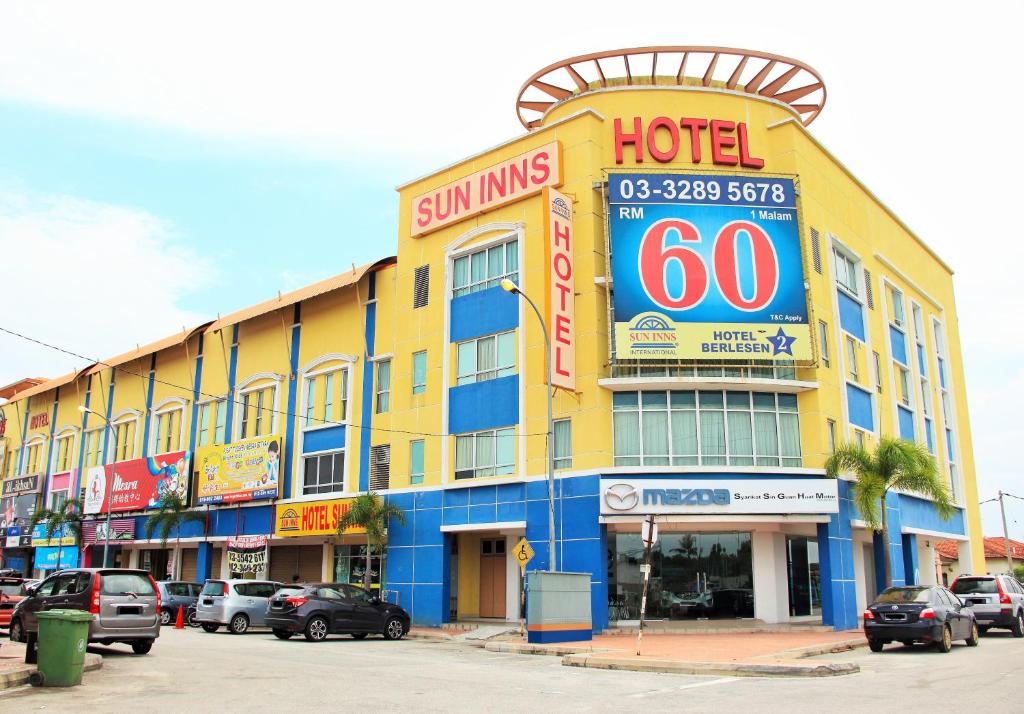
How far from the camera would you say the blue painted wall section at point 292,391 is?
39.8 meters

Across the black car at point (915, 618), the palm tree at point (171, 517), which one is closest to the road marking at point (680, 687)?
the black car at point (915, 618)

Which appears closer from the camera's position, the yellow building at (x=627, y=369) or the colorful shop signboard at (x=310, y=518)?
the yellow building at (x=627, y=369)

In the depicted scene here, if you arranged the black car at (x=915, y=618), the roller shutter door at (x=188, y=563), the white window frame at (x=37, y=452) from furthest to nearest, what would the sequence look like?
the white window frame at (x=37, y=452) → the roller shutter door at (x=188, y=563) → the black car at (x=915, y=618)

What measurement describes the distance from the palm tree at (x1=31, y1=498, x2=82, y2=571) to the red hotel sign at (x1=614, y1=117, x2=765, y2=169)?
122ft

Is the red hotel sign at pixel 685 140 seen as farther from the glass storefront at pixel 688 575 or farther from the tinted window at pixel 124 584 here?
the tinted window at pixel 124 584

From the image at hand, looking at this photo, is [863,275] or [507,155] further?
[863,275]

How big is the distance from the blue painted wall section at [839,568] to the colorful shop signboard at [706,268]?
500 cm

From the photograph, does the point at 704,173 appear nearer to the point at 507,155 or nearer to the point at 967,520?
the point at 507,155

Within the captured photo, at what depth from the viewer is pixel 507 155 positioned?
1302 inches

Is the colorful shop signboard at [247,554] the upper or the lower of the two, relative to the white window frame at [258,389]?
lower

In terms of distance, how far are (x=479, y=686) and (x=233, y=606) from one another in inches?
608

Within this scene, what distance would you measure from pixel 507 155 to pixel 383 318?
8.38m

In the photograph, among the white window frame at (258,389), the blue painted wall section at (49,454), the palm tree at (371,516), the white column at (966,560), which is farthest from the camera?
the blue painted wall section at (49,454)

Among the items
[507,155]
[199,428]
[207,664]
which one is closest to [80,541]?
[199,428]
